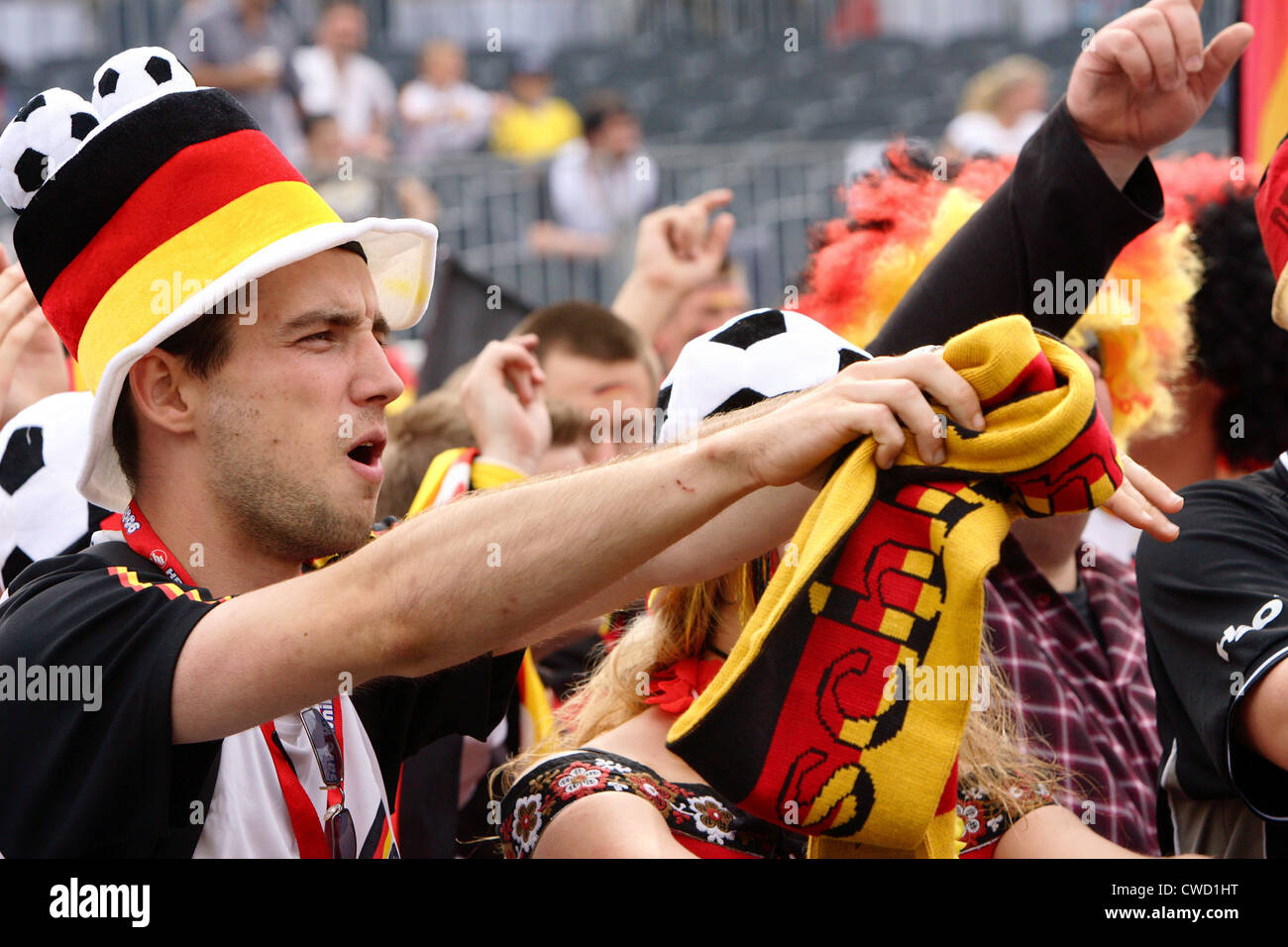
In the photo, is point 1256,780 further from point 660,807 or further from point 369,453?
point 369,453

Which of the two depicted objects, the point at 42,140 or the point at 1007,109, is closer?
the point at 42,140

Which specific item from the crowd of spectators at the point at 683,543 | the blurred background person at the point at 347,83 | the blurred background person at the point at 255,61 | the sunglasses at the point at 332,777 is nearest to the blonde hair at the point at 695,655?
the crowd of spectators at the point at 683,543

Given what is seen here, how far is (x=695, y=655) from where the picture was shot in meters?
2.44

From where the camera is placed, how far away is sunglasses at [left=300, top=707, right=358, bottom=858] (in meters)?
2.04

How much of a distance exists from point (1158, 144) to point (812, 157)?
9202 mm

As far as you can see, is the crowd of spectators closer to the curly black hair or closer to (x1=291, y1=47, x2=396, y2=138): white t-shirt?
the curly black hair

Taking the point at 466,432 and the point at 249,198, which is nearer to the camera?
the point at 249,198

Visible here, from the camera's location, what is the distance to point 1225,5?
4797mm

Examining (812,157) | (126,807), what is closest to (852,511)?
(126,807)

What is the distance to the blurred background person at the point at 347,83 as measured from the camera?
10.7 m

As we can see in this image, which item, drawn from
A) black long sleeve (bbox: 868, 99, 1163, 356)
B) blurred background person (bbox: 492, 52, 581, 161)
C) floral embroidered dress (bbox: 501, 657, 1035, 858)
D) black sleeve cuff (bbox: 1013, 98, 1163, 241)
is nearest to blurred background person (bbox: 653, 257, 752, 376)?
black long sleeve (bbox: 868, 99, 1163, 356)

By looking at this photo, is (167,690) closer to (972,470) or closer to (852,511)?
(852,511)

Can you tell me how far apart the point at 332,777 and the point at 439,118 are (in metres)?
10.4

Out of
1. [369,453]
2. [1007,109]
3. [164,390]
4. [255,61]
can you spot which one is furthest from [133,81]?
[1007,109]
